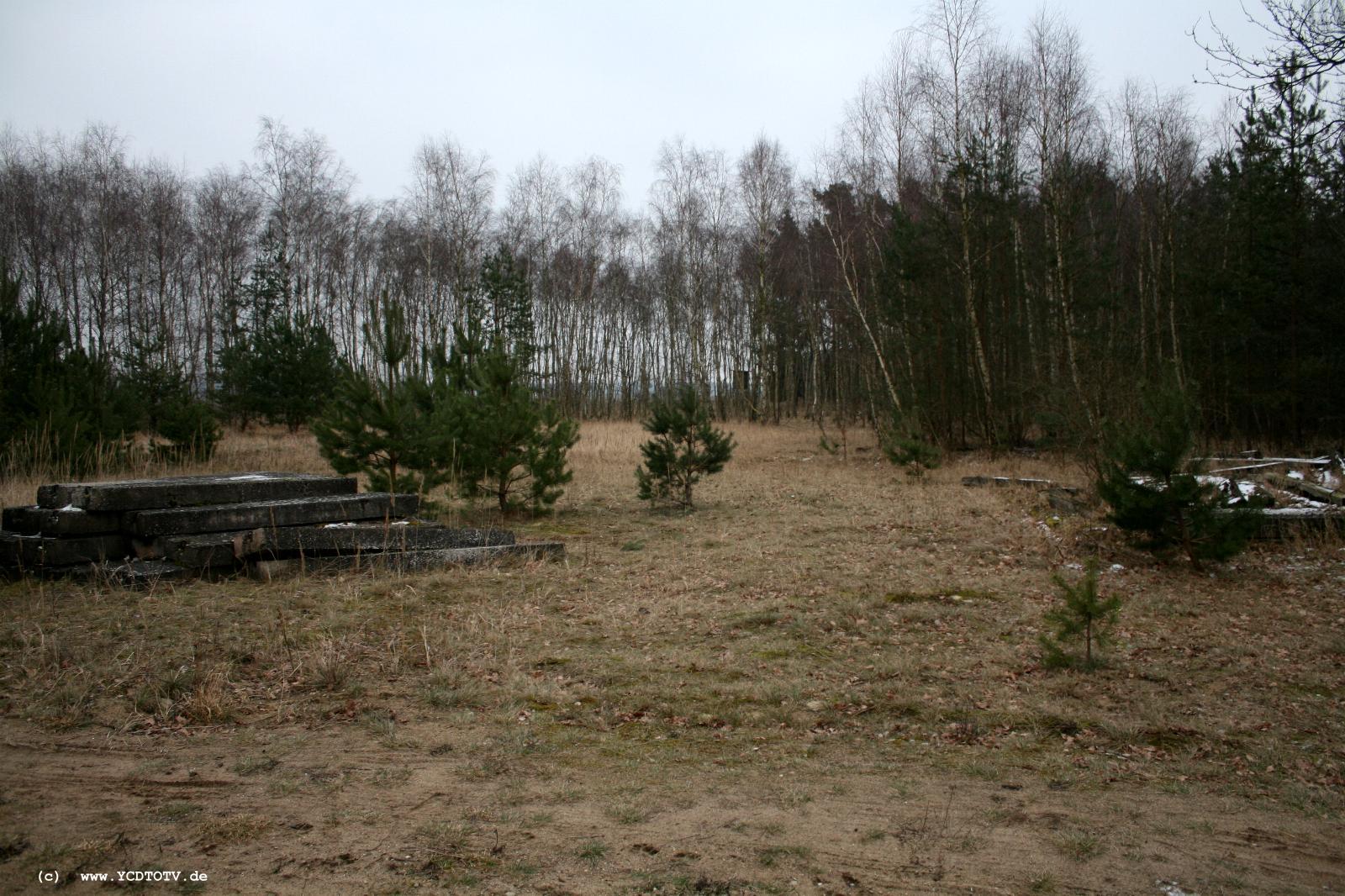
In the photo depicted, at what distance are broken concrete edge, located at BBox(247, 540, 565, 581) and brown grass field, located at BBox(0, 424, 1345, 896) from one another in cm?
33

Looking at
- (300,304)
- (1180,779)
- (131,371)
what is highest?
(300,304)

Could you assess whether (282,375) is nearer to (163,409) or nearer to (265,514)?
(163,409)

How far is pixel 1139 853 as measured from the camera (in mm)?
3012

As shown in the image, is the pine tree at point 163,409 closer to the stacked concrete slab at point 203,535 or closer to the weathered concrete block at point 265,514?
the stacked concrete slab at point 203,535

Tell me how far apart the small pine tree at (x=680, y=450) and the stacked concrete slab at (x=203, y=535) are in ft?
14.5

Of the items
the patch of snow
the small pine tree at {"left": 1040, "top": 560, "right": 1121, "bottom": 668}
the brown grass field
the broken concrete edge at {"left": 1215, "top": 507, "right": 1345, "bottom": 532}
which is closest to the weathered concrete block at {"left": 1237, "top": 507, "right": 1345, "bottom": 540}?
the broken concrete edge at {"left": 1215, "top": 507, "right": 1345, "bottom": 532}

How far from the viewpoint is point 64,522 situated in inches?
288

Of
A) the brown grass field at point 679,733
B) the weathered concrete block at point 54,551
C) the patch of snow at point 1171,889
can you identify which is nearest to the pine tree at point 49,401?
the weathered concrete block at point 54,551

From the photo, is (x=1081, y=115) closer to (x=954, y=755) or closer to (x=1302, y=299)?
(x=1302, y=299)

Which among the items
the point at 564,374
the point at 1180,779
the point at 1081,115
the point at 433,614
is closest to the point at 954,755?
the point at 1180,779

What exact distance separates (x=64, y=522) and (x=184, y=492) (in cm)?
96

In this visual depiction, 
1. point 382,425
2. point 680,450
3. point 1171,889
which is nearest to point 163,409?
point 382,425

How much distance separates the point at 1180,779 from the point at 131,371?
2178 centimetres

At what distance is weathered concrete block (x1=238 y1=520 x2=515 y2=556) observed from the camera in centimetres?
741
